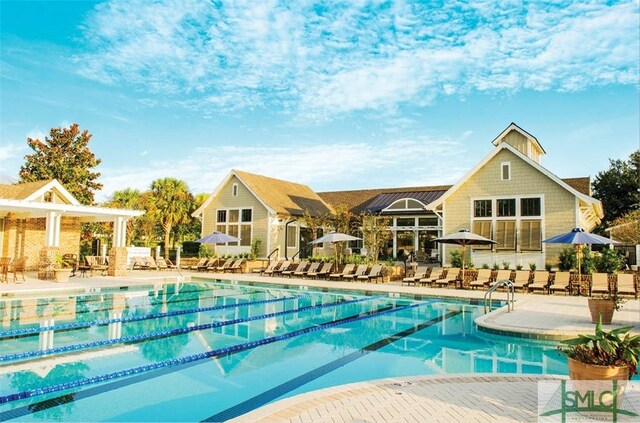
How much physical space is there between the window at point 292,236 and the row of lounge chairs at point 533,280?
11.5m

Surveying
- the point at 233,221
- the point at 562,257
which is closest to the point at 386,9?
the point at 562,257

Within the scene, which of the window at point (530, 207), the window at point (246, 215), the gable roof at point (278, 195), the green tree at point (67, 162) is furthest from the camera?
the green tree at point (67, 162)

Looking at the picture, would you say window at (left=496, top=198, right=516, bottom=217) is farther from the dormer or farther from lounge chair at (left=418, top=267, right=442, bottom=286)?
lounge chair at (left=418, top=267, right=442, bottom=286)

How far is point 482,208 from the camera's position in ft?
79.4

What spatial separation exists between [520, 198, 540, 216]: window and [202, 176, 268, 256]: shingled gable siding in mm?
15363

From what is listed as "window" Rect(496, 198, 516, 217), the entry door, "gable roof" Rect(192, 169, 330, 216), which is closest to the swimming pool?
"window" Rect(496, 198, 516, 217)

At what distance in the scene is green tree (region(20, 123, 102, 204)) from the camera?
3444cm

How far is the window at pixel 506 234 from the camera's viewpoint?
2311 centimetres

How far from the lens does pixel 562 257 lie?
21.2 m

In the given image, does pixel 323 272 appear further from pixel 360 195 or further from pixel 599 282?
pixel 360 195

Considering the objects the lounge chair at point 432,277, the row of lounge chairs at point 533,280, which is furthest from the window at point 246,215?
the lounge chair at point 432,277

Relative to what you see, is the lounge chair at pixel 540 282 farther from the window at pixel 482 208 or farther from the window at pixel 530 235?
the window at pixel 482 208

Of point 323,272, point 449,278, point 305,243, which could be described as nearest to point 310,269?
point 323,272

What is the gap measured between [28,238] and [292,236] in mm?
15246
